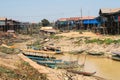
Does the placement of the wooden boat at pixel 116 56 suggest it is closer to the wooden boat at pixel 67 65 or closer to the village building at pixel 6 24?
the wooden boat at pixel 67 65

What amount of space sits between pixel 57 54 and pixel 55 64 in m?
12.4

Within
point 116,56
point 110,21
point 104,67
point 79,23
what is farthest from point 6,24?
point 104,67

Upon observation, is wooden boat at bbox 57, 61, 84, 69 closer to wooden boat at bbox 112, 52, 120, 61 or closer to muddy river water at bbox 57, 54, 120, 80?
muddy river water at bbox 57, 54, 120, 80

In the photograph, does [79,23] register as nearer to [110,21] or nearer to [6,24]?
[6,24]

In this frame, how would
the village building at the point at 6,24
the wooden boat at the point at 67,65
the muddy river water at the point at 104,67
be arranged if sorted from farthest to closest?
the village building at the point at 6,24 < the wooden boat at the point at 67,65 < the muddy river water at the point at 104,67

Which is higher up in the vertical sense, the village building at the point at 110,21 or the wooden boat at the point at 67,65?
the village building at the point at 110,21

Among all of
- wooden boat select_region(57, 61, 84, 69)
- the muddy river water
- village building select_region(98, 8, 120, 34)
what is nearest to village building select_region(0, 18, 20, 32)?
village building select_region(98, 8, 120, 34)

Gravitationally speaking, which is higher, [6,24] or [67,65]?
[6,24]

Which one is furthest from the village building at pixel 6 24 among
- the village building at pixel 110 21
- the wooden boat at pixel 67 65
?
the wooden boat at pixel 67 65

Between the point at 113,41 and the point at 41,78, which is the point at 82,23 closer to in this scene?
the point at 113,41

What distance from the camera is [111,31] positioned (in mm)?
47719

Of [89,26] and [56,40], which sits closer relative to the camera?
[56,40]

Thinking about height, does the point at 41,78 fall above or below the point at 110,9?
below

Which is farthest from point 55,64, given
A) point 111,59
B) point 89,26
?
point 89,26
